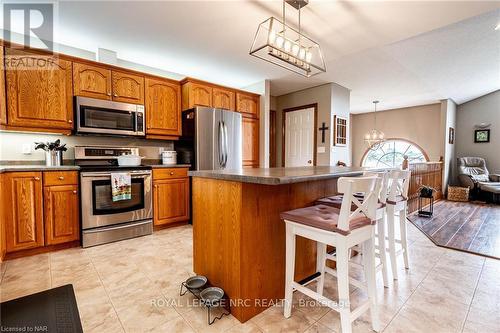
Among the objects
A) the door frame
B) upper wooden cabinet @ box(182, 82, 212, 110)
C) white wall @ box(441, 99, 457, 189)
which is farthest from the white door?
white wall @ box(441, 99, 457, 189)

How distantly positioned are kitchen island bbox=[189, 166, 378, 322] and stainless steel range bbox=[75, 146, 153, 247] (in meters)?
1.49

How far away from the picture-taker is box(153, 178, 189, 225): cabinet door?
3.24m

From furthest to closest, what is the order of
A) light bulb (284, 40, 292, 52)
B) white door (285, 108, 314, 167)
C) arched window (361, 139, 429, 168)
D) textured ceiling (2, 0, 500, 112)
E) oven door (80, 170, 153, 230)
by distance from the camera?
arched window (361, 139, 429, 168) < white door (285, 108, 314, 167) < oven door (80, 170, 153, 230) < textured ceiling (2, 0, 500, 112) < light bulb (284, 40, 292, 52)

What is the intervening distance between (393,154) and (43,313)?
9166 millimetres

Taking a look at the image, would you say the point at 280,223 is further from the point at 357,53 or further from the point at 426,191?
the point at 426,191

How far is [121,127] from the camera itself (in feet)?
10.4

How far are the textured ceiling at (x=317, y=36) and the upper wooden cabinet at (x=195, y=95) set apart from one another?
36 centimetres

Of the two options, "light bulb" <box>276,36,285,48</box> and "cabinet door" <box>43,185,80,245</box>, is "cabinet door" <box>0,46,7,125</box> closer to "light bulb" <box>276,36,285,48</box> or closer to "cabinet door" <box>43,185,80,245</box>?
"cabinet door" <box>43,185,80,245</box>

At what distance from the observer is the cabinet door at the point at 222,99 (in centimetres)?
392

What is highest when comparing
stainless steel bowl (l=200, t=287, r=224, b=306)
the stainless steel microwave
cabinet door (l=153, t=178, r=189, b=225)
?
the stainless steel microwave

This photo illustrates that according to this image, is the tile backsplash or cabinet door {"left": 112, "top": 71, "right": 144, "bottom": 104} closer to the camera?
the tile backsplash

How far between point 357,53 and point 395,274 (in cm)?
287

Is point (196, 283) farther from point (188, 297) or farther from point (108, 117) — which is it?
point (108, 117)

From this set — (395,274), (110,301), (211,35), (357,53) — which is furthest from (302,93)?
(110,301)
